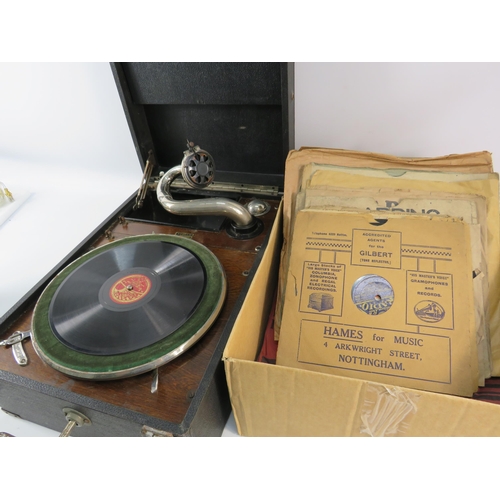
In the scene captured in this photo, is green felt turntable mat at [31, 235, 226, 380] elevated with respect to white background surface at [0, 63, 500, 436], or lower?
lower

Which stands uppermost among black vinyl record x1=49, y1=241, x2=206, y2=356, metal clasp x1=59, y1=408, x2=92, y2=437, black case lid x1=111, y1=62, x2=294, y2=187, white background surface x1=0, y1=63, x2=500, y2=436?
white background surface x1=0, y1=63, x2=500, y2=436

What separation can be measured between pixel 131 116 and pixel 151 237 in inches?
18.3

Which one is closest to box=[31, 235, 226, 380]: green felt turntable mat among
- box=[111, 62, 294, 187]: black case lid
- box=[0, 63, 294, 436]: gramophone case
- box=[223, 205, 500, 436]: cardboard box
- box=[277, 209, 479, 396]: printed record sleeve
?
box=[0, 63, 294, 436]: gramophone case

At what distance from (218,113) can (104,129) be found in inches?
27.3

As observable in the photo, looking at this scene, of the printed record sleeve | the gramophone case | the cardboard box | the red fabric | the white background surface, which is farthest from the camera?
the white background surface

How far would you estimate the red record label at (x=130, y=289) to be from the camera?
0.96 metres

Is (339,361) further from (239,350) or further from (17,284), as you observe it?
(17,284)

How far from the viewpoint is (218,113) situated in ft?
4.20

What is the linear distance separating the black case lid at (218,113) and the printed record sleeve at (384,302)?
387mm

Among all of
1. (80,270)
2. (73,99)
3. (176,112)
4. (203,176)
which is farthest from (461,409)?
(73,99)

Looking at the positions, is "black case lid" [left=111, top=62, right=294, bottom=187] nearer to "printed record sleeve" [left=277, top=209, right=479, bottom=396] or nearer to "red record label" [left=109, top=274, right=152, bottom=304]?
"printed record sleeve" [left=277, top=209, right=479, bottom=396]

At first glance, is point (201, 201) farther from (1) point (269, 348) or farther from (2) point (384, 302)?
(2) point (384, 302)

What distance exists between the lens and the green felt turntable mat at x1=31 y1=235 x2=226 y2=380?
2.64 ft
